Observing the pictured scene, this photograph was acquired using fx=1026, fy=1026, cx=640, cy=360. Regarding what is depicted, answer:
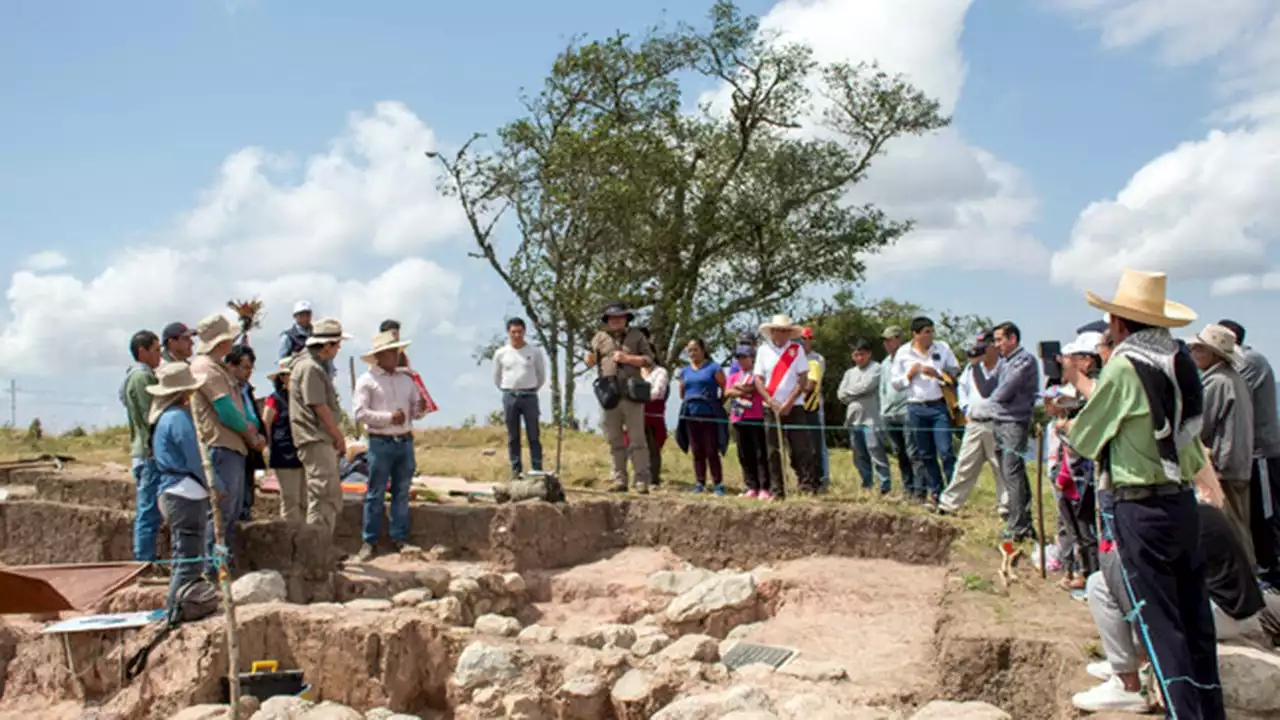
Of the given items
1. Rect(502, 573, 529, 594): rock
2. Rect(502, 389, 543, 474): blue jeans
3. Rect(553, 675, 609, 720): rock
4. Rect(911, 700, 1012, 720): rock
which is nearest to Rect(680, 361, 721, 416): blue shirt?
Rect(502, 389, 543, 474): blue jeans

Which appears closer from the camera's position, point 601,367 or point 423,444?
point 601,367

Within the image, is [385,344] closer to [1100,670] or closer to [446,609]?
[446,609]

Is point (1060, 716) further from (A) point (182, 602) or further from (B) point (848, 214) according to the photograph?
(B) point (848, 214)

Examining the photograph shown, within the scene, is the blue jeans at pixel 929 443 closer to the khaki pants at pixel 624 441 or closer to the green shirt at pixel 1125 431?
the khaki pants at pixel 624 441

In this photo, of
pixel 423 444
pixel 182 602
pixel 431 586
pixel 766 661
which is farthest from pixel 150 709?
pixel 423 444

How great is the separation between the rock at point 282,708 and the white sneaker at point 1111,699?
14.8 ft

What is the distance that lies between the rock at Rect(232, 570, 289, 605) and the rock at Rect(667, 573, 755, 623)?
3658mm

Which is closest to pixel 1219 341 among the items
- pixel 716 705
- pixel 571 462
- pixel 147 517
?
pixel 716 705

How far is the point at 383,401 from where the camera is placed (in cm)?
968

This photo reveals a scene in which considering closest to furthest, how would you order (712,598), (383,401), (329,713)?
(329,713)
(383,401)
(712,598)

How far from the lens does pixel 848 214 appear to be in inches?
942

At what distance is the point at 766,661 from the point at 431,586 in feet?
10.4

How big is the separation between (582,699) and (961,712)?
244 cm

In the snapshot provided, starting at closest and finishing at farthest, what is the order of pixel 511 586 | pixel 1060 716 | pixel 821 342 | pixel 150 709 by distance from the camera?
1. pixel 1060 716
2. pixel 150 709
3. pixel 511 586
4. pixel 821 342
